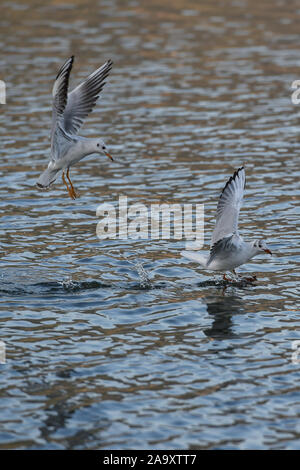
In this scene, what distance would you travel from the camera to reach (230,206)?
13.0m

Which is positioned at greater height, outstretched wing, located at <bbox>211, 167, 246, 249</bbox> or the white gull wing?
the white gull wing

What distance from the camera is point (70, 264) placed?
48.5 feet

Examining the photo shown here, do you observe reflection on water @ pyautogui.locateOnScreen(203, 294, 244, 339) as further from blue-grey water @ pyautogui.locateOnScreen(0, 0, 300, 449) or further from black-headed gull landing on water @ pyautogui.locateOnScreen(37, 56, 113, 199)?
black-headed gull landing on water @ pyautogui.locateOnScreen(37, 56, 113, 199)

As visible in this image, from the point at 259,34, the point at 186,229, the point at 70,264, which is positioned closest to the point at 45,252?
the point at 70,264

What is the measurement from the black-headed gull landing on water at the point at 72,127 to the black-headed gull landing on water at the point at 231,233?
2.05 m

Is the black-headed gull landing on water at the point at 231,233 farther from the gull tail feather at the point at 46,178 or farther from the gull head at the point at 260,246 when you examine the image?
the gull tail feather at the point at 46,178

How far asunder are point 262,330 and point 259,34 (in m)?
23.8

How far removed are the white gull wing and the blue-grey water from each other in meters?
1.90

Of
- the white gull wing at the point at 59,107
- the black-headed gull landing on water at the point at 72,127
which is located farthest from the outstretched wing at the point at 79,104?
the white gull wing at the point at 59,107

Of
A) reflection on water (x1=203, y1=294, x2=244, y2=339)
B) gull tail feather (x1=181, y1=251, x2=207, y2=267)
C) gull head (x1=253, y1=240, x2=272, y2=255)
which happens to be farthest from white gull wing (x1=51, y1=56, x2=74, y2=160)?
gull head (x1=253, y1=240, x2=272, y2=255)

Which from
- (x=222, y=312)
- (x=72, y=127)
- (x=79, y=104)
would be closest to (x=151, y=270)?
(x=222, y=312)

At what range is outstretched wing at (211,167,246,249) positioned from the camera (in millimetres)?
12906

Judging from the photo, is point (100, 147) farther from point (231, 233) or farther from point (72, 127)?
point (231, 233)
